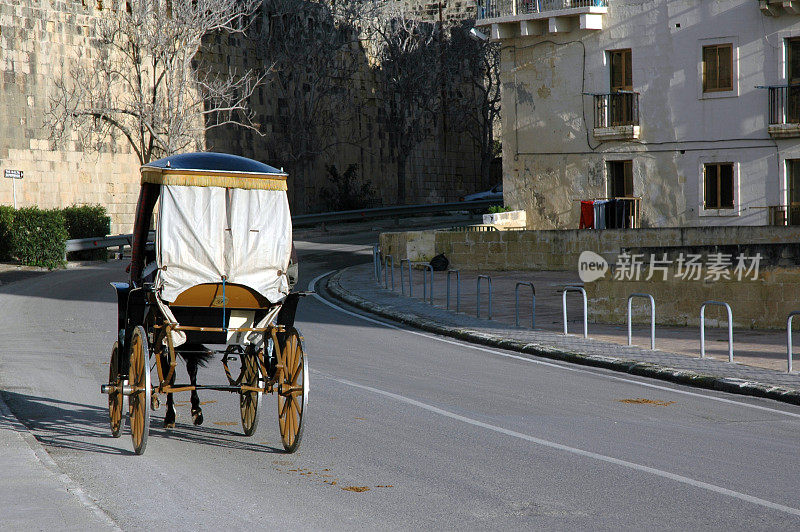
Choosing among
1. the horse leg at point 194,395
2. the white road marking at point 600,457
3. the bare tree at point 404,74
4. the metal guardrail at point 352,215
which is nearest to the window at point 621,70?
the metal guardrail at point 352,215

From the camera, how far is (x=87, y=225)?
32.6 metres

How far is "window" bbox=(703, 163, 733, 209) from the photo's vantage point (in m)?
30.7

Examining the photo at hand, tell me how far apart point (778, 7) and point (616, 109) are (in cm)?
576

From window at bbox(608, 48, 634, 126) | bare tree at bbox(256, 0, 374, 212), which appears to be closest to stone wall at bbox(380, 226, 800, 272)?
window at bbox(608, 48, 634, 126)

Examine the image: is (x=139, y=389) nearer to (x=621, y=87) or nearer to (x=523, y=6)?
(x=621, y=87)

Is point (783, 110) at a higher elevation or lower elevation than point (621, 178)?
higher

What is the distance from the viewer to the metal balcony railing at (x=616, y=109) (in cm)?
3184

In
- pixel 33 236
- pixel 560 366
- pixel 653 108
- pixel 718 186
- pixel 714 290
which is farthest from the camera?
pixel 653 108

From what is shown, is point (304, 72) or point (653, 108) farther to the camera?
point (304, 72)

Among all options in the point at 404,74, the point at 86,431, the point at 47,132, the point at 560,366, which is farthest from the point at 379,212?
the point at 86,431

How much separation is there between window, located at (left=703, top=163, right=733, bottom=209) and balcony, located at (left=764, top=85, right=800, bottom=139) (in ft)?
5.88

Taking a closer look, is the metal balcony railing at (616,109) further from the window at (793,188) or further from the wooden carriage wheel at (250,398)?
the wooden carriage wheel at (250,398)

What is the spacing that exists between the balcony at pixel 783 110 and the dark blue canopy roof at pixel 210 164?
24.9 metres

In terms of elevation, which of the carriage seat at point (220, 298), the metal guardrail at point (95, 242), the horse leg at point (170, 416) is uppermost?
the metal guardrail at point (95, 242)
